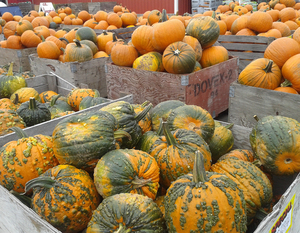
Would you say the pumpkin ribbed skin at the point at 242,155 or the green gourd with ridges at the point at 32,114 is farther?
the green gourd with ridges at the point at 32,114

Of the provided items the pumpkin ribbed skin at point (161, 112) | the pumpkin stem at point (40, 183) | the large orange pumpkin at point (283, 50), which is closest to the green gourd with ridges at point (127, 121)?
the pumpkin ribbed skin at point (161, 112)

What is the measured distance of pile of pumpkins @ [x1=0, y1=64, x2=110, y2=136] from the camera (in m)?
2.25

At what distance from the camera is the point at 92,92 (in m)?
3.25

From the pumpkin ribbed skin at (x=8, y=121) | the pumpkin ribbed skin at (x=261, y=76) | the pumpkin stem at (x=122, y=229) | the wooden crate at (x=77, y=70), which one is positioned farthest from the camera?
the wooden crate at (x=77, y=70)

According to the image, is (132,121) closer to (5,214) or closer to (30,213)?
(30,213)

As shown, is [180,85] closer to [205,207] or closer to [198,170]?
[198,170]

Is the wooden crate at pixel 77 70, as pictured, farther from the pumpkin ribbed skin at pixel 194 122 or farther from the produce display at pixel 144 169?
the pumpkin ribbed skin at pixel 194 122

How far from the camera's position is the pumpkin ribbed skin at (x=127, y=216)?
1.15 m

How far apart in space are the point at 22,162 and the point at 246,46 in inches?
186

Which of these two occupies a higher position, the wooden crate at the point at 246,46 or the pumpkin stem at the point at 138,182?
the wooden crate at the point at 246,46

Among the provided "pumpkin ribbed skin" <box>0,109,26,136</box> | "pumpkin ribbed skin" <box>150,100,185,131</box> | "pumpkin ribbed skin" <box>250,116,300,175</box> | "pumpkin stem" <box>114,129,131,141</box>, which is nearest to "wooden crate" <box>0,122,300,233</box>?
"pumpkin ribbed skin" <box>250,116,300,175</box>

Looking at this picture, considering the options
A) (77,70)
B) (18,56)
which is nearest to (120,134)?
(77,70)

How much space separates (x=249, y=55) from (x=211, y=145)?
3.79 meters

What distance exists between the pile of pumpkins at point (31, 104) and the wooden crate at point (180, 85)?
26.4 inches
